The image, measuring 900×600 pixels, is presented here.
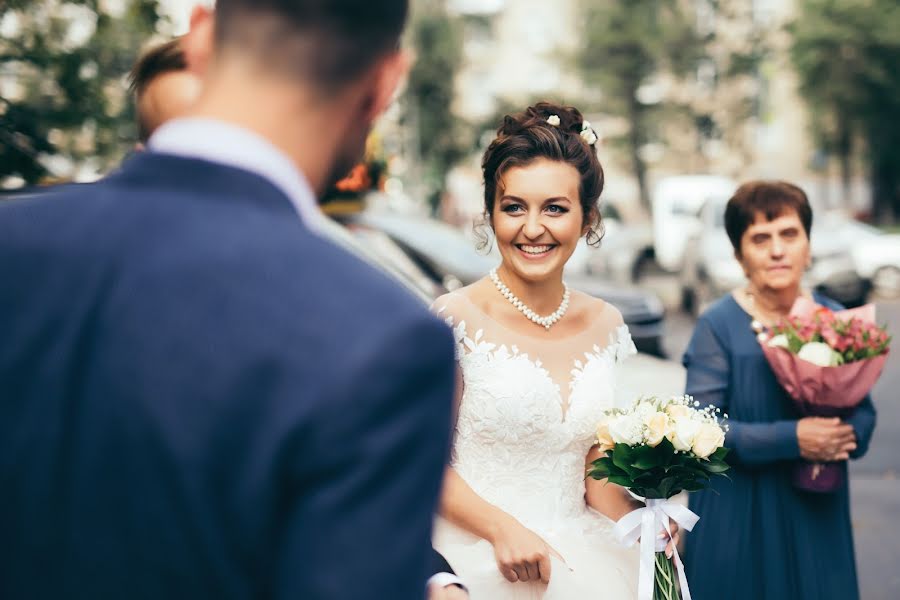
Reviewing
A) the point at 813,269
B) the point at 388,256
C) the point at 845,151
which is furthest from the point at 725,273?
the point at 845,151

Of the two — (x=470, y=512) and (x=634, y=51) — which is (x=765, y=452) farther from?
(x=634, y=51)

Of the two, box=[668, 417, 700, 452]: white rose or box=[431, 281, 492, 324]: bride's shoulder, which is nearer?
box=[668, 417, 700, 452]: white rose

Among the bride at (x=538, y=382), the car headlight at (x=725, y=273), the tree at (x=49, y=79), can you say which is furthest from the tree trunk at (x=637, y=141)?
the bride at (x=538, y=382)

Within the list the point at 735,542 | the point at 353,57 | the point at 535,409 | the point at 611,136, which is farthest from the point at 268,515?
the point at 611,136

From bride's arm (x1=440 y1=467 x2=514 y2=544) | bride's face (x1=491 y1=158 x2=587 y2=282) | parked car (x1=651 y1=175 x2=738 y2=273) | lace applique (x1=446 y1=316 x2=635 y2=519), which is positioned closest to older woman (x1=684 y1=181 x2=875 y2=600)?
lace applique (x1=446 y1=316 x2=635 y2=519)

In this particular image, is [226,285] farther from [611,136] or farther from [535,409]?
[611,136]

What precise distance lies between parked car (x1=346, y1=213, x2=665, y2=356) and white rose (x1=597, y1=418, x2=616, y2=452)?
535 cm

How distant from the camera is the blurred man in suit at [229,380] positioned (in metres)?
1.05

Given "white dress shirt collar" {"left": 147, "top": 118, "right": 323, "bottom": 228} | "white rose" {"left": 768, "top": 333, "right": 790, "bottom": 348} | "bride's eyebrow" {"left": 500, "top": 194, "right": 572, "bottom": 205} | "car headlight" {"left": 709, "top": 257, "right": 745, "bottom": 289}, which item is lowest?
"white rose" {"left": 768, "top": 333, "right": 790, "bottom": 348}

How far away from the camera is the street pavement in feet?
19.2

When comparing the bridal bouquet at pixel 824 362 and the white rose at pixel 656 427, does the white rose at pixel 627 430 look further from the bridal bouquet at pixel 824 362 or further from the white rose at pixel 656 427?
the bridal bouquet at pixel 824 362

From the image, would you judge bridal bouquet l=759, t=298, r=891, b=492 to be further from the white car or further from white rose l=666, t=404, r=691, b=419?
the white car

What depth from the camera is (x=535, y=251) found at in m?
3.19

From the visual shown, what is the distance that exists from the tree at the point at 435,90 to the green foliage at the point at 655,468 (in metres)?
29.4
